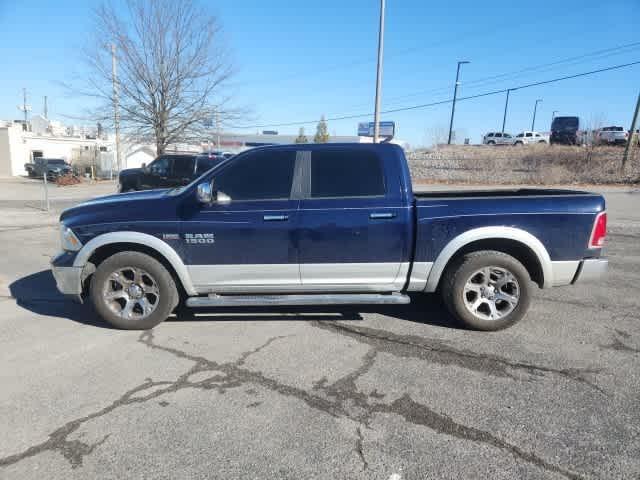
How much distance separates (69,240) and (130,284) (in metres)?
0.75

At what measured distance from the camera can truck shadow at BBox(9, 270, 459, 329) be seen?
424 centimetres

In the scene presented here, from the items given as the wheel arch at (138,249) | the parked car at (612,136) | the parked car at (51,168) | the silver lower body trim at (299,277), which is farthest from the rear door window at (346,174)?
the parked car at (612,136)

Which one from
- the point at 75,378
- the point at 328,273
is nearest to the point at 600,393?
the point at 328,273

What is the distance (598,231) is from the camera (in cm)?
375

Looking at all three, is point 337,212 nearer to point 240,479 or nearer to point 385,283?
point 385,283

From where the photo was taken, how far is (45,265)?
647 cm

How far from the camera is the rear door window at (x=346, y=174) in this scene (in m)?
3.84

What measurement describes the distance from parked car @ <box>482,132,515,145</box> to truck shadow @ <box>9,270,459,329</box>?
4194 centimetres

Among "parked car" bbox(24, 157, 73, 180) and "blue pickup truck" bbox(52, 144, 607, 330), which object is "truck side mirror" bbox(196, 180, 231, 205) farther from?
"parked car" bbox(24, 157, 73, 180)

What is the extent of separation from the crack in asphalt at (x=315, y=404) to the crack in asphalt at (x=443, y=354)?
51 millimetres

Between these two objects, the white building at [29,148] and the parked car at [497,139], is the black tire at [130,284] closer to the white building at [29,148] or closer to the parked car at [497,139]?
the white building at [29,148]

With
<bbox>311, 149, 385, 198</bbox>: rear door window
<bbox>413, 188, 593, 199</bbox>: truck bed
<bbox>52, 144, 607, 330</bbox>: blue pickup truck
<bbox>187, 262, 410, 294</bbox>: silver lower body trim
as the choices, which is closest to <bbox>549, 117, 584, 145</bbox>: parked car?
<bbox>413, 188, 593, 199</bbox>: truck bed

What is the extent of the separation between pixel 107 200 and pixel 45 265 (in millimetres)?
3450

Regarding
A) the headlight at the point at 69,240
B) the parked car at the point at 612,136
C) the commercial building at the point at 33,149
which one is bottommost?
the headlight at the point at 69,240
